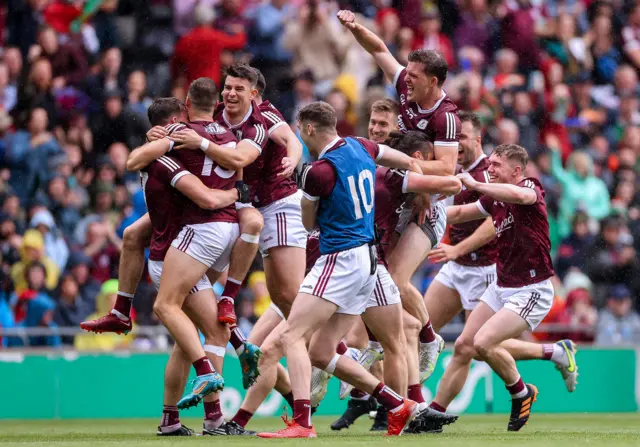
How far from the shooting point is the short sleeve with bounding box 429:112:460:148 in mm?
11531

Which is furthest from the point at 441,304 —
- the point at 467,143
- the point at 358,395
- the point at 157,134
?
the point at 157,134

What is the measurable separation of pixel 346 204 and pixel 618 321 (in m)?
8.77

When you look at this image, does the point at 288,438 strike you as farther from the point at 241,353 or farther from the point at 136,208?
the point at 136,208

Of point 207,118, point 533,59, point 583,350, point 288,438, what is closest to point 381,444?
point 288,438

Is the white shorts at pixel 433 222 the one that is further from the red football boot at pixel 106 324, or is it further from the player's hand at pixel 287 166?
the red football boot at pixel 106 324

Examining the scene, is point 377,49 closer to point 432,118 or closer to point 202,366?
point 432,118

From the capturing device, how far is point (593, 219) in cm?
2000

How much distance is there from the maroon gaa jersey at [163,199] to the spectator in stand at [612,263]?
9365 millimetres

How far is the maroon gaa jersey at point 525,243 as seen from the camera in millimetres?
12133

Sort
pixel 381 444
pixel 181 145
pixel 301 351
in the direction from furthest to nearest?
1. pixel 181 145
2. pixel 301 351
3. pixel 381 444

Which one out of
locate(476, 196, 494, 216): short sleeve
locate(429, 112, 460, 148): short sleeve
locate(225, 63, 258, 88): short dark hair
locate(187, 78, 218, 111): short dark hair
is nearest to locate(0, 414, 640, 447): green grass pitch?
locate(476, 196, 494, 216): short sleeve

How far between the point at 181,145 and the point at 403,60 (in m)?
9.26

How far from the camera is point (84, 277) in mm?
16125

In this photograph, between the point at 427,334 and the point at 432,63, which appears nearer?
the point at 432,63
